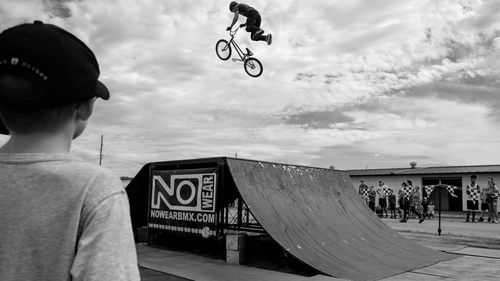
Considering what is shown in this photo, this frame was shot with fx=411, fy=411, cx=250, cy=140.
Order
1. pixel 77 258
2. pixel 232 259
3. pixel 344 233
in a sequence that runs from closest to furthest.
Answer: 1. pixel 77 258
2. pixel 232 259
3. pixel 344 233

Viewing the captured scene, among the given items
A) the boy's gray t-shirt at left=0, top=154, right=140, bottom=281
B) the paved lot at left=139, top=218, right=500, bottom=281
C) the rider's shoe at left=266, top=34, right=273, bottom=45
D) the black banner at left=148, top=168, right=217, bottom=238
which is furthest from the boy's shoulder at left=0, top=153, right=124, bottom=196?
the rider's shoe at left=266, top=34, right=273, bottom=45

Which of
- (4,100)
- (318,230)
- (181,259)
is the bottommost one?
(181,259)

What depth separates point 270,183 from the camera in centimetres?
805

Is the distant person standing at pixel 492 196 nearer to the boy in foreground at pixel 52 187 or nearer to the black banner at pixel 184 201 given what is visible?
the black banner at pixel 184 201

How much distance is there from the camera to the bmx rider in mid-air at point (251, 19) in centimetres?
1038

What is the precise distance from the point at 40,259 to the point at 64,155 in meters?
0.24

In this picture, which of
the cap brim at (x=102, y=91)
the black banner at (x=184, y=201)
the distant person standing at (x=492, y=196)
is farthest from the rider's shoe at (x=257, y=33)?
the distant person standing at (x=492, y=196)

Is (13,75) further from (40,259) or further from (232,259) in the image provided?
(232,259)

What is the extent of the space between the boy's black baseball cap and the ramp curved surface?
576 centimetres

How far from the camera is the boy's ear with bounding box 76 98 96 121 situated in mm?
1026

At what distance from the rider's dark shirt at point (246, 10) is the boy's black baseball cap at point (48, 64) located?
32.3 ft

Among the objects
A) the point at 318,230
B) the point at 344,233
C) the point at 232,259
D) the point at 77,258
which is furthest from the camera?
the point at 344,233

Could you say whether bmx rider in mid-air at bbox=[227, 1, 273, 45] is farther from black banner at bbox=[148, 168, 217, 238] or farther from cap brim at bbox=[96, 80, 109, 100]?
cap brim at bbox=[96, 80, 109, 100]

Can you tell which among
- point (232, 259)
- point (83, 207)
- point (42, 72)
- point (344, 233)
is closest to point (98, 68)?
point (42, 72)
